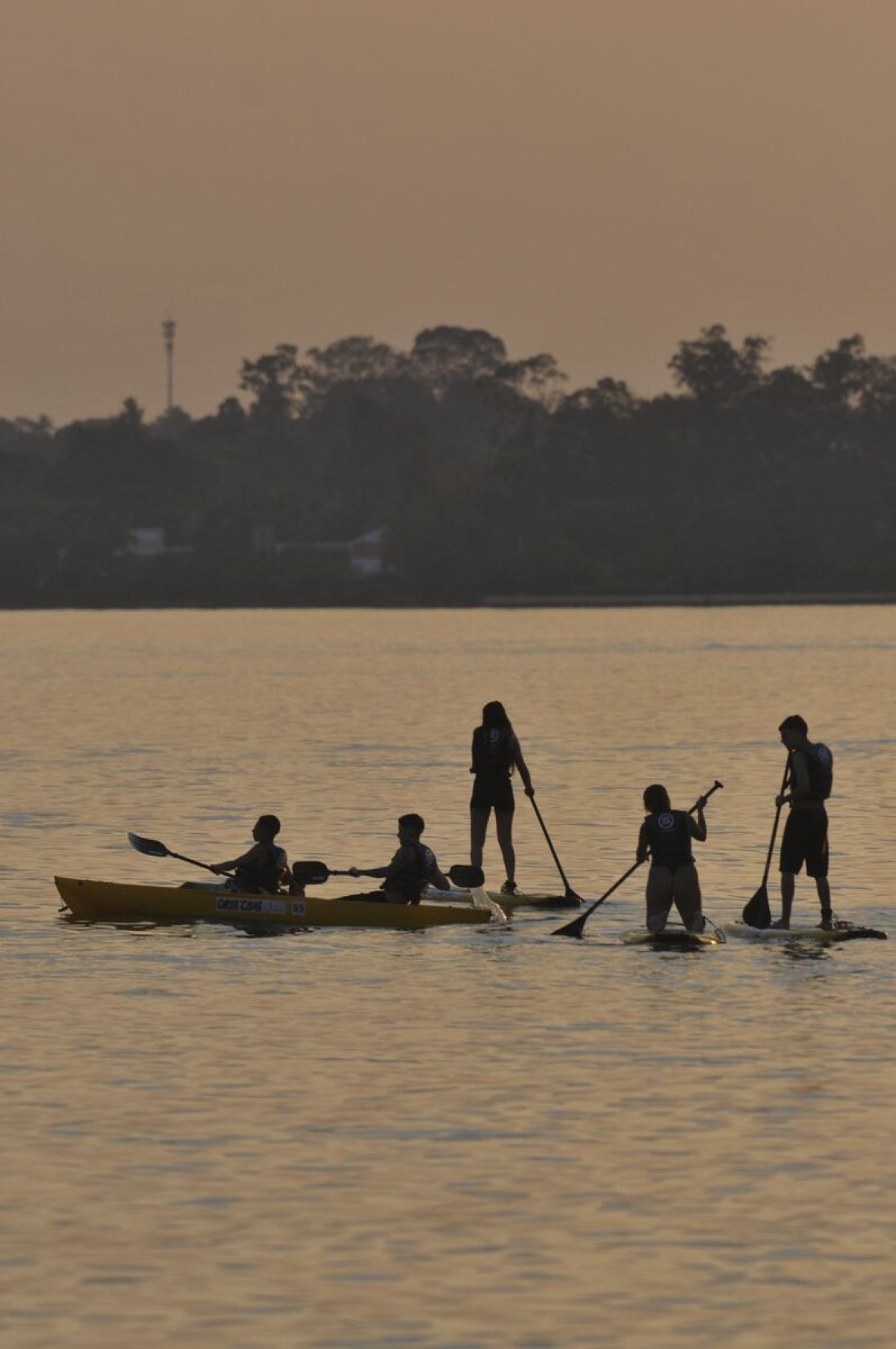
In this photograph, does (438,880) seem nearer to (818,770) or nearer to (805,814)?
(805,814)

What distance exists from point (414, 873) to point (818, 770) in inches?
188

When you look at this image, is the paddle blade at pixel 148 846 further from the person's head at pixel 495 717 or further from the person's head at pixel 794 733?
the person's head at pixel 794 733

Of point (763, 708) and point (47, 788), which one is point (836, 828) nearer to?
point (47, 788)

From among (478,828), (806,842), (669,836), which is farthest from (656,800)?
(478,828)

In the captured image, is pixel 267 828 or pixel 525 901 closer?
pixel 267 828

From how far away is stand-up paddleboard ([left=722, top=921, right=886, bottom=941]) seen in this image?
86.5ft

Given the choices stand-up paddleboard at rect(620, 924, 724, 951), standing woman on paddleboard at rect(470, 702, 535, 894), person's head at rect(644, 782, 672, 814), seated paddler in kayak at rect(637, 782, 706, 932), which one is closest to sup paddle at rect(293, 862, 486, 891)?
standing woman on paddleboard at rect(470, 702, 535, 894)

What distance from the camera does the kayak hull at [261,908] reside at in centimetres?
2805

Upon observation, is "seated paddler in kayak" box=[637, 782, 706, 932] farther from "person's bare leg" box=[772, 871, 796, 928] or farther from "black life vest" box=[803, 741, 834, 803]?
"black life vest" box=[803, 741, 834, 803]

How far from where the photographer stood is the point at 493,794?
29.7 m

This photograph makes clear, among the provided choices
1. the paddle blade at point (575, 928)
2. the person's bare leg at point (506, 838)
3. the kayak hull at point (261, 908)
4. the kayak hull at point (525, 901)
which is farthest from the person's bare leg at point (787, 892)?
the person's bare leg at point (506, 838)

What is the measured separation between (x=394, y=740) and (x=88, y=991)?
148 feet

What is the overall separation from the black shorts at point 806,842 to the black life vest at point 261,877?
5.32 metres

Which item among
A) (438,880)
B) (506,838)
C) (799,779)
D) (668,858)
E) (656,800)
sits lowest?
(438,880)
